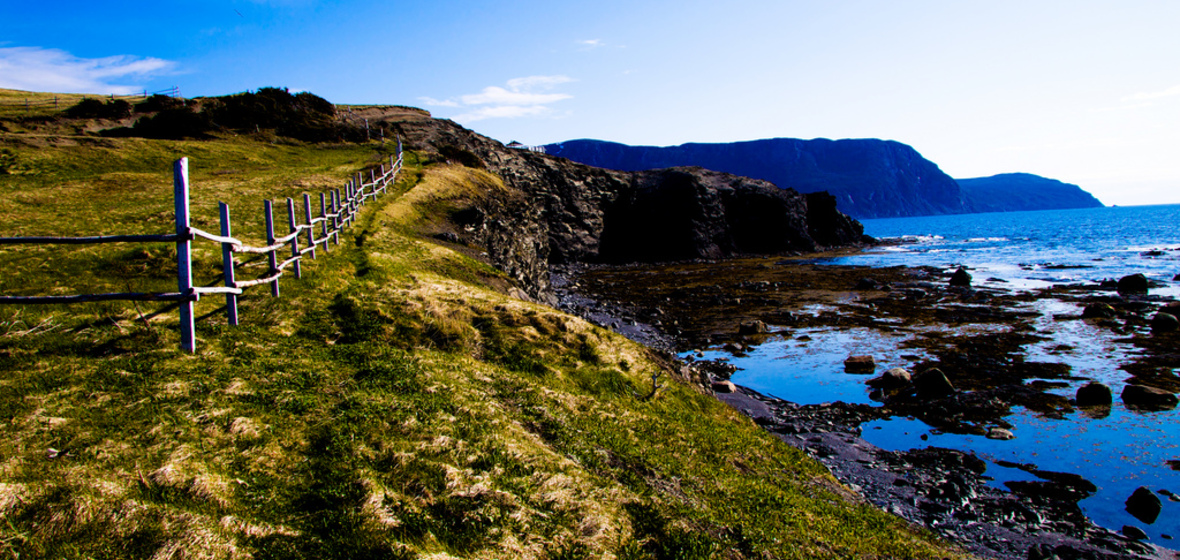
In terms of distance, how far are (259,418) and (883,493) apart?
12737 mm

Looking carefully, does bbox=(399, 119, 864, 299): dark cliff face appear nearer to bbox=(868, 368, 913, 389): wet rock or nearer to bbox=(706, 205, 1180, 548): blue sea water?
bbox=(706, 205, 1180, 548): blue sea water

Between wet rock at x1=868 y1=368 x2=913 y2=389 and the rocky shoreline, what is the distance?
62cm

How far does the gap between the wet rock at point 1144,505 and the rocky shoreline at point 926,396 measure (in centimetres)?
79

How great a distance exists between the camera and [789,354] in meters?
25.5

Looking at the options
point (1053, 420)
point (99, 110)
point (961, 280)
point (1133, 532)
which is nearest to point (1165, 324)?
point (1053, 420)

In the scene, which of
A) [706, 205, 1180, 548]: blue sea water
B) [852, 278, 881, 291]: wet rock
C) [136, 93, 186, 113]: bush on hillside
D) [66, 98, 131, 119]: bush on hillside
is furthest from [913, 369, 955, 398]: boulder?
[66, 98, 131, 119]: bush on hillside

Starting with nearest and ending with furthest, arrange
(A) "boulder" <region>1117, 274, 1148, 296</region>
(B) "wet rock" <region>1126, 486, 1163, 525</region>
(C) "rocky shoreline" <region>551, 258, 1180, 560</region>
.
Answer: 1. (C) "rocky shoreline" <region>551, 258, 1180, 560</region>
2. (B) "wet rock" <region>1126, 486, 1163, 525</region>
3. (A) "boulder" <region>1117, 274, 1148, 296</region>

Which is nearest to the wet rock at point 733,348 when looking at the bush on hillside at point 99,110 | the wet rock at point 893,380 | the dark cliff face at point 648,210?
the wet rock at point 893,380

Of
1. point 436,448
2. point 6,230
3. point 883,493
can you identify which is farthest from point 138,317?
point 883,493

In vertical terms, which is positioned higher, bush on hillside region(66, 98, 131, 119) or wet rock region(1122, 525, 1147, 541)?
bush on hillside region(66, 98, 131, 119)

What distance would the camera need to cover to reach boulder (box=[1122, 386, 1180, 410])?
→ 17.9 metres

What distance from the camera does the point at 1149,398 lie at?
18.2 meters

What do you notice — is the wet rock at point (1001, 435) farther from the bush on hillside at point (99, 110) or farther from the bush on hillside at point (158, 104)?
the bush on hillside at point (99, 110)

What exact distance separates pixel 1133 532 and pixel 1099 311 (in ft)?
87.9
